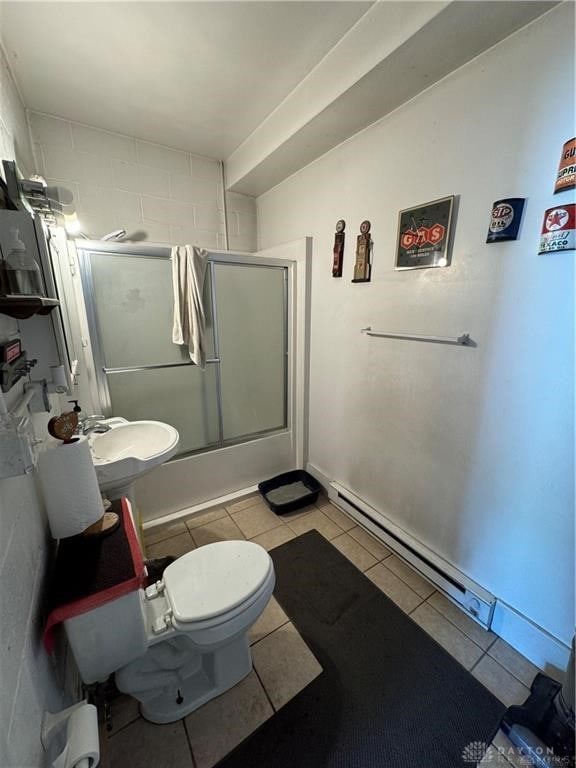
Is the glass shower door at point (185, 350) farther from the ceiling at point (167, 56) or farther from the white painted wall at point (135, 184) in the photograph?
the ceiling at point (167, 56)

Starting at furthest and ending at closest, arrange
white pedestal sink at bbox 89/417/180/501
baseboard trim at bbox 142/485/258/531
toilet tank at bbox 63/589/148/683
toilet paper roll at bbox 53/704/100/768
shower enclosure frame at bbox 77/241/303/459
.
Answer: baseboard trim at bbox 142/485/258/531
shower enclosure frame at bbox 77/241/303/459
white pedestal sink at bbox 89/417/180/501
toilet tank at bbox 63/589/148/683
toilet paper roll at bbox 53/704/100/768

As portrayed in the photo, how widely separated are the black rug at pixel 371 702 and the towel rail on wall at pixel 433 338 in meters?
1.27

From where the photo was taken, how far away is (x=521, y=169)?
42.3 inches

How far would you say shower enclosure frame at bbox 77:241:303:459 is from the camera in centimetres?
160

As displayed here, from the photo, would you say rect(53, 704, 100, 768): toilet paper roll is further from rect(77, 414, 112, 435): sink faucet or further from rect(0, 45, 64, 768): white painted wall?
rect(77, 414, 112, 435): sink faucet

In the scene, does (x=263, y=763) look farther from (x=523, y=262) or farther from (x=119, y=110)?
(x=119, y=110)

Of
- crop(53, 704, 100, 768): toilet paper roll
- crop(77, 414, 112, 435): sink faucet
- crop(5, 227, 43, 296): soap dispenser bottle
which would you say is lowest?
crop(53, 704, 100, 768): toilet paper roll

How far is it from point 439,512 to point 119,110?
9.23 ft

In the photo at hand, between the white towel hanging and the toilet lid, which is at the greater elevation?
the white towel hanging

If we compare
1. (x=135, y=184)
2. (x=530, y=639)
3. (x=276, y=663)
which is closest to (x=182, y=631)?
(x=276, y=663)

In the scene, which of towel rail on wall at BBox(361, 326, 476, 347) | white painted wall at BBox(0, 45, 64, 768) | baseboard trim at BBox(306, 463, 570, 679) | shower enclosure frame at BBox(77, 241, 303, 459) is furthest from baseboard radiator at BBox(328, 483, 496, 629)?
white painted wall at BBox(0, 45, 64, 768)

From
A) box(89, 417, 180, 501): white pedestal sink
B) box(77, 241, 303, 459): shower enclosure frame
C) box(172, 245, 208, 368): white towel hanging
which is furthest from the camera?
box(172, 245, 208, 368): white towel hanging

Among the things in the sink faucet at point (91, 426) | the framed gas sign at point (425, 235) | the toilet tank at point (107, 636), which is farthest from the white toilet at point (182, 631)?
the framed gas sign at point (425, 235)

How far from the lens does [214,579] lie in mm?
1033
